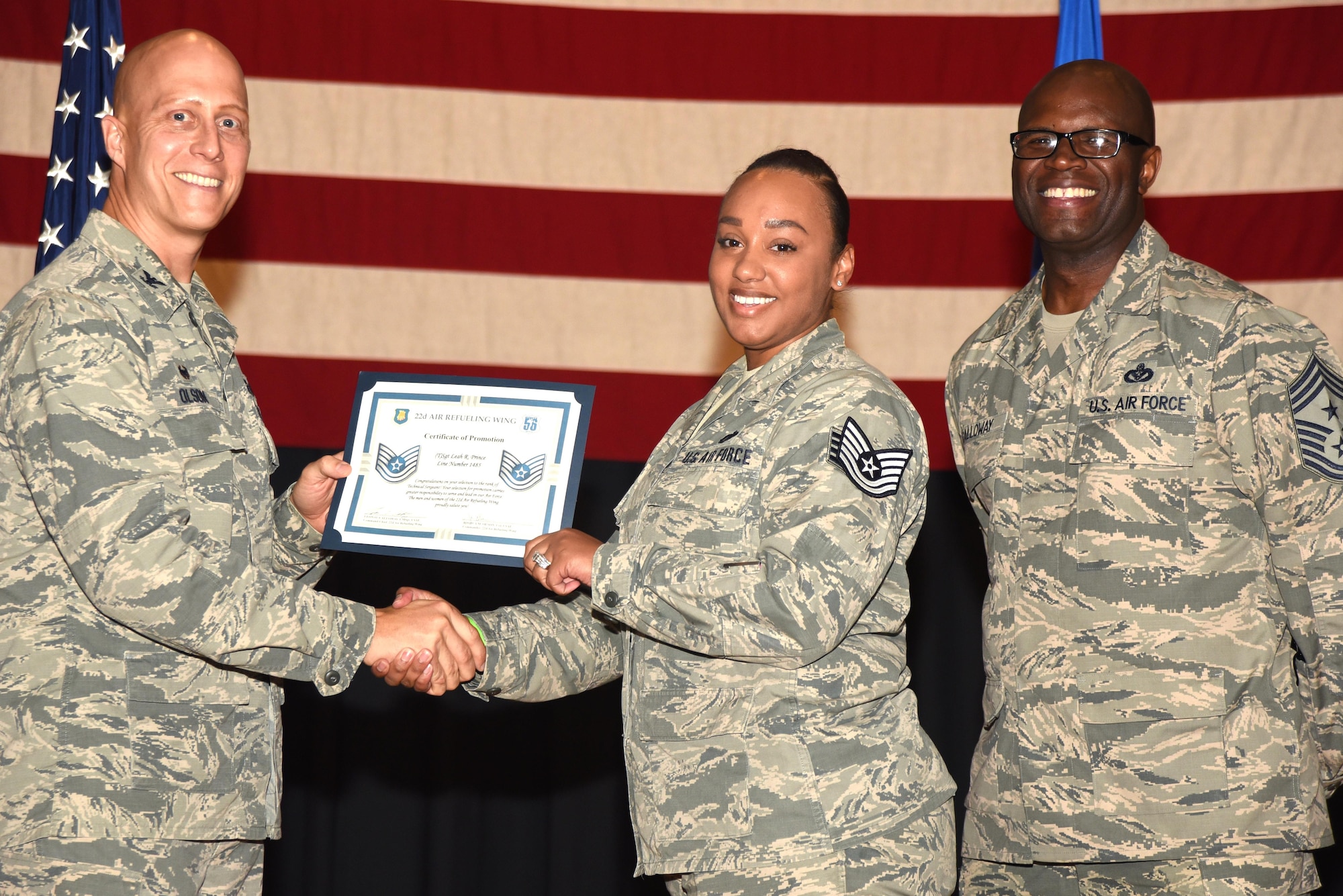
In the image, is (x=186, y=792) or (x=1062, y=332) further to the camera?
(x=1062, y=332)

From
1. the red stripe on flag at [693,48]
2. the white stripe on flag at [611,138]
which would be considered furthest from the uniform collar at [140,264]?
the red stripe on flag at [693,48]

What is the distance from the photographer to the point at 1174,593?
209 cm

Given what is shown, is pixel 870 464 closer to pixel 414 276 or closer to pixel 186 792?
pixel 186 792

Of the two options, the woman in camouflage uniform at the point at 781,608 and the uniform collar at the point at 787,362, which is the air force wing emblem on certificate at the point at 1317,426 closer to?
the woman in camouflage uniform at the point at 781,608

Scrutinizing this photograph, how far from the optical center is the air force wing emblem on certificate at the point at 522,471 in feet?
7.52

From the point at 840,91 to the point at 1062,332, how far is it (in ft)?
4.67

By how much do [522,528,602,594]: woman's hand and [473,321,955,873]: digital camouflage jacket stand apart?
0.20ft

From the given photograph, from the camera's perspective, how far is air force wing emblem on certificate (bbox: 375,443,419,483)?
93.0 inches

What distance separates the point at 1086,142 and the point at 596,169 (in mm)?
1607

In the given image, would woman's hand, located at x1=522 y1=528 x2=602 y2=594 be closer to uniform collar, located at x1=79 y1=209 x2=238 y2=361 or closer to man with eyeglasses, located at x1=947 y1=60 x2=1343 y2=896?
uniform collar, located at x1=79 y1=209 x2=238 y2=361

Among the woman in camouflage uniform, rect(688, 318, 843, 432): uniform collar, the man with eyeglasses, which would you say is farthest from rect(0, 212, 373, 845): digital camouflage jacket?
the man with eyeglasses

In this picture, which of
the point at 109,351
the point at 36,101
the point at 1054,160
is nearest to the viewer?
the point at 109,351

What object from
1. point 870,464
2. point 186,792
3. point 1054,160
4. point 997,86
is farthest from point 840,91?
point 186,792

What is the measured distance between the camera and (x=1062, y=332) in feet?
7.75
